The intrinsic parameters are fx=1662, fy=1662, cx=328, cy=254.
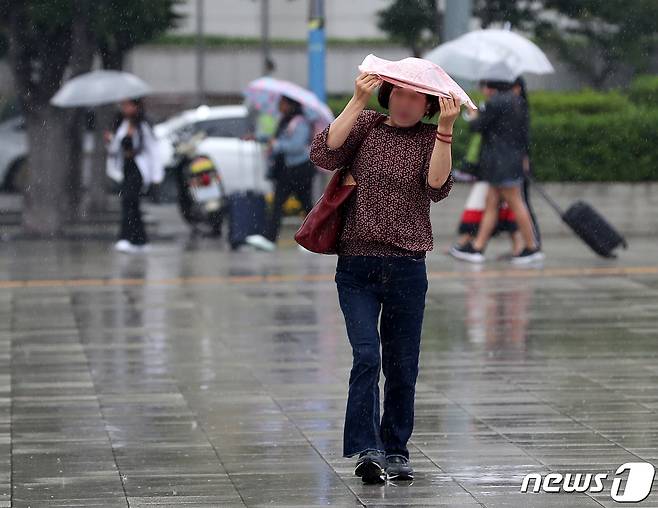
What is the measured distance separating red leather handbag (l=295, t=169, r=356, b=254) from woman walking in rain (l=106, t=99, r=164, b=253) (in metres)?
10.1

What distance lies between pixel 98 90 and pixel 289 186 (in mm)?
2349

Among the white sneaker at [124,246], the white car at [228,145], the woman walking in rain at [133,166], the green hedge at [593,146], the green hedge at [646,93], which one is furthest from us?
the white car at [228,145]

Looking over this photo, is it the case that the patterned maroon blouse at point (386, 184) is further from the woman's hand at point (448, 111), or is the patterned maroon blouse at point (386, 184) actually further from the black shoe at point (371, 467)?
the black shoe at point (371, 467)

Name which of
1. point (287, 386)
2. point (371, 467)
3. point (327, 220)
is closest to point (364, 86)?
point (327, 220)

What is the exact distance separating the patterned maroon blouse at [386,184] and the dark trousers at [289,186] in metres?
10.1

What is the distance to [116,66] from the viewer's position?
65.0ft

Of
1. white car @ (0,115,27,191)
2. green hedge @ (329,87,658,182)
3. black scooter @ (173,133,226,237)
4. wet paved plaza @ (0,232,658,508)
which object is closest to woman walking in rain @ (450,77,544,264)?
wet paved plaza @ (0,232,658,508)

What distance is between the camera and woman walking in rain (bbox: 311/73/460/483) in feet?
20.5

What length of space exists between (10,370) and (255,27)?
35623 mm

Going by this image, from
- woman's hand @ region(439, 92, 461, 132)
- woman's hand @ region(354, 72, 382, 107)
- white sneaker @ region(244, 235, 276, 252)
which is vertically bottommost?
white sneaker @ region(244, 235, 276, 252)

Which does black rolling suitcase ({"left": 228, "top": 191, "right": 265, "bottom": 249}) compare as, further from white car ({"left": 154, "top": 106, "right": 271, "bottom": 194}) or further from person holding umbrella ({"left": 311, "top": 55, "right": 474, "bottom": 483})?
person holding umbrella ({"left": 311, "top": 55, "right": 474, "bottom": 483})

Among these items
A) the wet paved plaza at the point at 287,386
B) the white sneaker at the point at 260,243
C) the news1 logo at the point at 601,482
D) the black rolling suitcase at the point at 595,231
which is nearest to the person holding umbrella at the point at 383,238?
the wet paved plaza at the point at 287,386

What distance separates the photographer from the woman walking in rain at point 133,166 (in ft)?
53.7

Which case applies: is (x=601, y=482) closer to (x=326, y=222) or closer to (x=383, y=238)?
(x=383, y=238)
